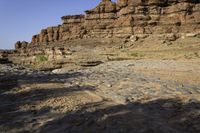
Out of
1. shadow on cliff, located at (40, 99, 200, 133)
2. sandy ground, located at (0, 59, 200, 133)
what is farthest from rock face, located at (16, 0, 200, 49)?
shadow on cliff, located at (40, 99, 200, 133)

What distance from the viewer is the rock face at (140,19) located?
1789 inches

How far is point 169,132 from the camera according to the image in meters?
6.21

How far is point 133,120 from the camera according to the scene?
A: 7055 millimetres

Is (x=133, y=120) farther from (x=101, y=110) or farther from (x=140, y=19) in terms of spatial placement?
(x=140, y=19)

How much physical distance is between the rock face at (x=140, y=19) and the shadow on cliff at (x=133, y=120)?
120 ft

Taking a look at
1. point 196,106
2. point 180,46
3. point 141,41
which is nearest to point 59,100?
point 196,106

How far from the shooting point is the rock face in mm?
45438

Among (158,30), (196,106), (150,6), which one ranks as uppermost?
(150,6)

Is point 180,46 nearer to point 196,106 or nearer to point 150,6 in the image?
point 150,6

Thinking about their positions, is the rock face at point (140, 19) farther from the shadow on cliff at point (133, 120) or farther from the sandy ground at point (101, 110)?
the shadow on cliff at point (133, 120)

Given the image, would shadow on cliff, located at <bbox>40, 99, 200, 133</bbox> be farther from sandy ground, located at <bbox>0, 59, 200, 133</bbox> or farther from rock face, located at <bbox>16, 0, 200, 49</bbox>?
rock face, located at <bbox>16, 0, 200, 49</bbox>

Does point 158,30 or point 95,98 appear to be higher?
point 158,30

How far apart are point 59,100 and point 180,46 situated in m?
29.9

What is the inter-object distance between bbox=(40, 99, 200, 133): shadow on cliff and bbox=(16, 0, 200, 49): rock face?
36.7 m
